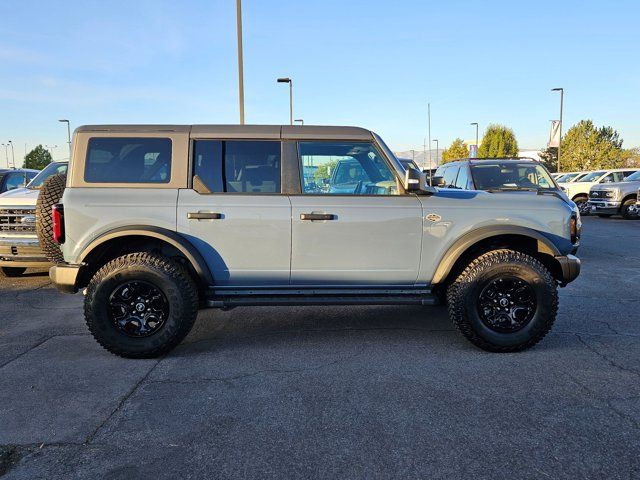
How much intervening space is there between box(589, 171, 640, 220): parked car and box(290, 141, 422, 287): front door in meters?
16.1

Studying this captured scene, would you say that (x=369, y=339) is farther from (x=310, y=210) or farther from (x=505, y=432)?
(x=505, y=432)

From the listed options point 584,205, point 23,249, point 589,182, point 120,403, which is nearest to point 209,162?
point 120,403

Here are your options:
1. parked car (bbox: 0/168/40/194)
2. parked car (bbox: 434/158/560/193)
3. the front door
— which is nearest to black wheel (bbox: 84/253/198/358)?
the front door

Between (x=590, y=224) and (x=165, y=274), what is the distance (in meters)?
16.0

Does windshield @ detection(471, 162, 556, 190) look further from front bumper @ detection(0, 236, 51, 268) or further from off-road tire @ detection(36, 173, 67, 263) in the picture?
front bumper @ detection(0, 236, 51, 268)

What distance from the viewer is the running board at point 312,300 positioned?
174 inches

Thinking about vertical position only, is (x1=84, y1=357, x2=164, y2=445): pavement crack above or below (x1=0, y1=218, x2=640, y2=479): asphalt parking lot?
below

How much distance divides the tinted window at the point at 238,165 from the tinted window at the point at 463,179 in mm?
5688

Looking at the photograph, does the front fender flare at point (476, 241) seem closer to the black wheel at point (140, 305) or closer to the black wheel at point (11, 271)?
the black wheel at point (140, 305)

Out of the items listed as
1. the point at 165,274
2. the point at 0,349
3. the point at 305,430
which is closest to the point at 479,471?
the point at 305,430

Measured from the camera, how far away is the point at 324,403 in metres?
3.45

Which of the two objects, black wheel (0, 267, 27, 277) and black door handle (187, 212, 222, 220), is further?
black wheel (0, 267, 27, 277)

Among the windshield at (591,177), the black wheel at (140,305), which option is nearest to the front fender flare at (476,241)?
the black wheel at (140,305)

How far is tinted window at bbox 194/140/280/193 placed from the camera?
4438mm
